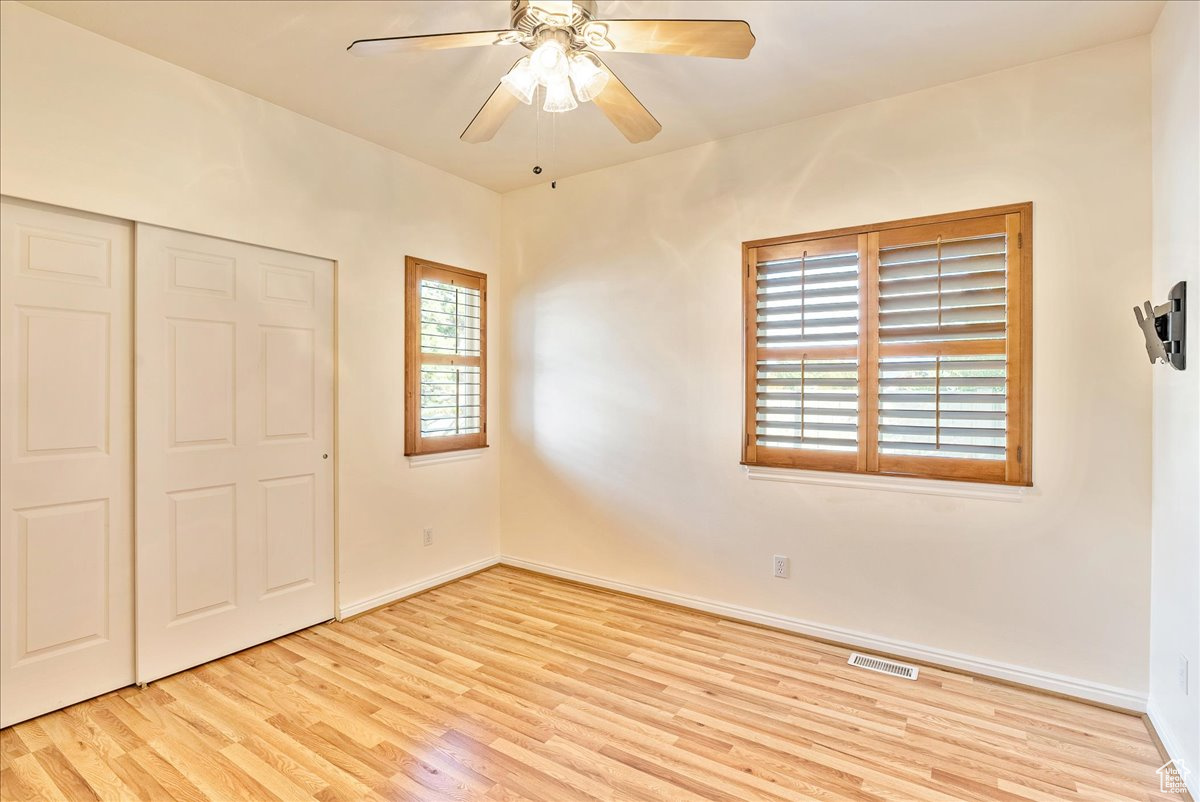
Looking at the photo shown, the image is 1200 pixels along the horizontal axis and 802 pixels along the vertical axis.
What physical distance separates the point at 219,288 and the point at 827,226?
3.22 m

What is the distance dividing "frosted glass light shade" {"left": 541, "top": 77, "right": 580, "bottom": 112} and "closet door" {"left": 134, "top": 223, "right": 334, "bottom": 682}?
1995mm

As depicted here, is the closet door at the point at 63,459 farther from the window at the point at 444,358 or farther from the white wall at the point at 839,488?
the white wall at the point at 839,488

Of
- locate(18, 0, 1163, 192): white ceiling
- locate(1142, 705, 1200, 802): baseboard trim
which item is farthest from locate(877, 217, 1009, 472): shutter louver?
locate(1142, 705, 1200, 802): baseboard trim

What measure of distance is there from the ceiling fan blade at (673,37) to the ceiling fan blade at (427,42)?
1.06ft

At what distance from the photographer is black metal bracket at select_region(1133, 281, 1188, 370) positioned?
83.6 inches

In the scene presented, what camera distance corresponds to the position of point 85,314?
2.56 meters

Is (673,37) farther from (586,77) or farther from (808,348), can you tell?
(808,348)

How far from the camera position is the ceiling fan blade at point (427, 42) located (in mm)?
1854

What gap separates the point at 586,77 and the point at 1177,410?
2503 millimetres

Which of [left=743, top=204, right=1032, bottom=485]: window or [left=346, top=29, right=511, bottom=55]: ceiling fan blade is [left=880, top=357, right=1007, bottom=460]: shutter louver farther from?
[left=346, top=29, right=511, bottom=55]: ceiling fan blade

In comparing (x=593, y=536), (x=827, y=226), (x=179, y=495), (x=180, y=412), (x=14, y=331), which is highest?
(x=827, y=226)

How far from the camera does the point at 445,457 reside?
4180 millimetres

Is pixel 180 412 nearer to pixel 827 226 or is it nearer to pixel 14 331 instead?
pixel 14 331

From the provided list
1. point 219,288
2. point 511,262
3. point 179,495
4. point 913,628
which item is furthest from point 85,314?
point 913,628
